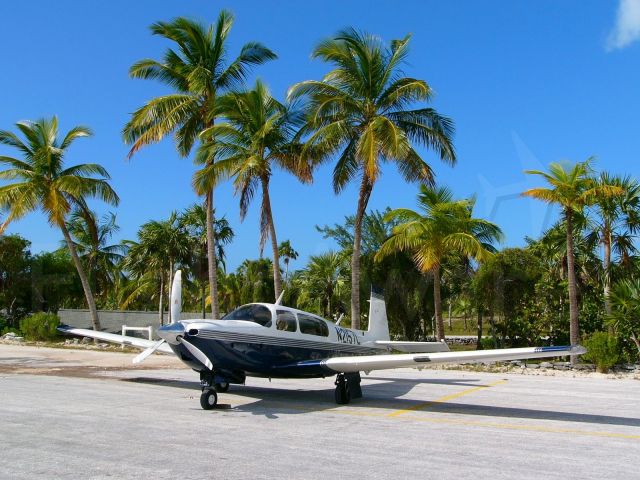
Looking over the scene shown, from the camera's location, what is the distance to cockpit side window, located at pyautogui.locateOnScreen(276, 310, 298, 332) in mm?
12078

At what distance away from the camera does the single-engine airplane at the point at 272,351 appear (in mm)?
10633

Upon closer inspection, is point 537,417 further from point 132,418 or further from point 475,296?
point 475,296

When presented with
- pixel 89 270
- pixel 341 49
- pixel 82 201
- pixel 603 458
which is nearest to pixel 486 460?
pixel 603 458

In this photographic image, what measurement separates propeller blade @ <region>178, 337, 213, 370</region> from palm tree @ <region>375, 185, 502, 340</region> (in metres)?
13.1

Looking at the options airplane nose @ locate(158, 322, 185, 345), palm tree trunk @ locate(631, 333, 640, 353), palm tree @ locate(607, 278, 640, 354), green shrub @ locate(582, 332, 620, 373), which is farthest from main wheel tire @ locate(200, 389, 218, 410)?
palm tree trunk @ locate(631, 333, 640, 353)

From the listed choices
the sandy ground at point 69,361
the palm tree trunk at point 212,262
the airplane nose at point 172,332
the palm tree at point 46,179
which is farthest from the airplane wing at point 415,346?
the palm tree at point 46,179

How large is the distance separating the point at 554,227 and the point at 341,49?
1507cm

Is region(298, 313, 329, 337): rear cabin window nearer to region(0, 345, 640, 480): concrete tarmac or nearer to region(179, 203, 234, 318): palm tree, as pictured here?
region(0, 345, 640, 480): concrete tarmac

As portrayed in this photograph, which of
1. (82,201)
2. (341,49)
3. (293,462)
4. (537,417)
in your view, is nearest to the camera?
(293,462)

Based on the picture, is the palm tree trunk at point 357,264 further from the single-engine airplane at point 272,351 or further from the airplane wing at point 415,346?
the single-engine airplane at point 272,351

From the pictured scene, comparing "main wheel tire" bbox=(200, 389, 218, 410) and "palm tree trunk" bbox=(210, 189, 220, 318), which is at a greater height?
"palm tree trunk" bbox=(210, 189, 220, 318)

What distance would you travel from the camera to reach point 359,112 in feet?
70.8

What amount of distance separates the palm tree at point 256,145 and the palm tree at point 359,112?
127cm

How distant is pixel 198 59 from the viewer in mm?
24234
